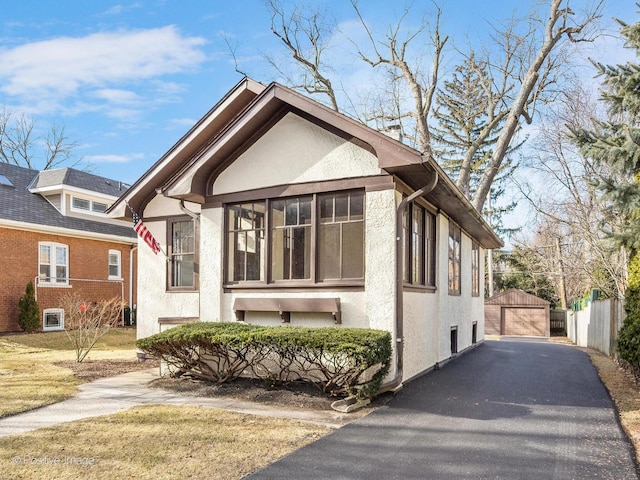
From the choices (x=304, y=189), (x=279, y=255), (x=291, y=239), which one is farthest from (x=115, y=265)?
(x=304, y=189)

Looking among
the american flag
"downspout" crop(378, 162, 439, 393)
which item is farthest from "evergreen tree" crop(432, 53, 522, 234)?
"downspout" crop(378, 162, 439, 393)

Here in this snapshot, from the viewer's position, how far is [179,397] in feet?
26.8

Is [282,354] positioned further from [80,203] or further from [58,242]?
[80,203]

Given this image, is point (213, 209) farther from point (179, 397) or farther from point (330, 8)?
point (330, 8)

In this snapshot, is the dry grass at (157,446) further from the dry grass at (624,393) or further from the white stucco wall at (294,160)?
the white stucco wall at (294,160)

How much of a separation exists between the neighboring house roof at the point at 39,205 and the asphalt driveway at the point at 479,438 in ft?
50.6

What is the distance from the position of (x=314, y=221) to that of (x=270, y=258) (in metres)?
1.14

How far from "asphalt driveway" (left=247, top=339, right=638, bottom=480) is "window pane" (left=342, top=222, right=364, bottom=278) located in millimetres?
2212

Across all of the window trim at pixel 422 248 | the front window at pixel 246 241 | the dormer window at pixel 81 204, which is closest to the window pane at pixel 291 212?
the front window at pixel 246 241

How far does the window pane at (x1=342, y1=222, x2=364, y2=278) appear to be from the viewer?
8.80m

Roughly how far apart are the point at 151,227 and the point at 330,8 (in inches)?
579

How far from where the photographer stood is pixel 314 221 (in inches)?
348

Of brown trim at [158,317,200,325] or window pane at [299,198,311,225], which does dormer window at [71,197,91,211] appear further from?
window pane at [299,198,311,225]

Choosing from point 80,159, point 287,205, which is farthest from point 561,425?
point 80,159
